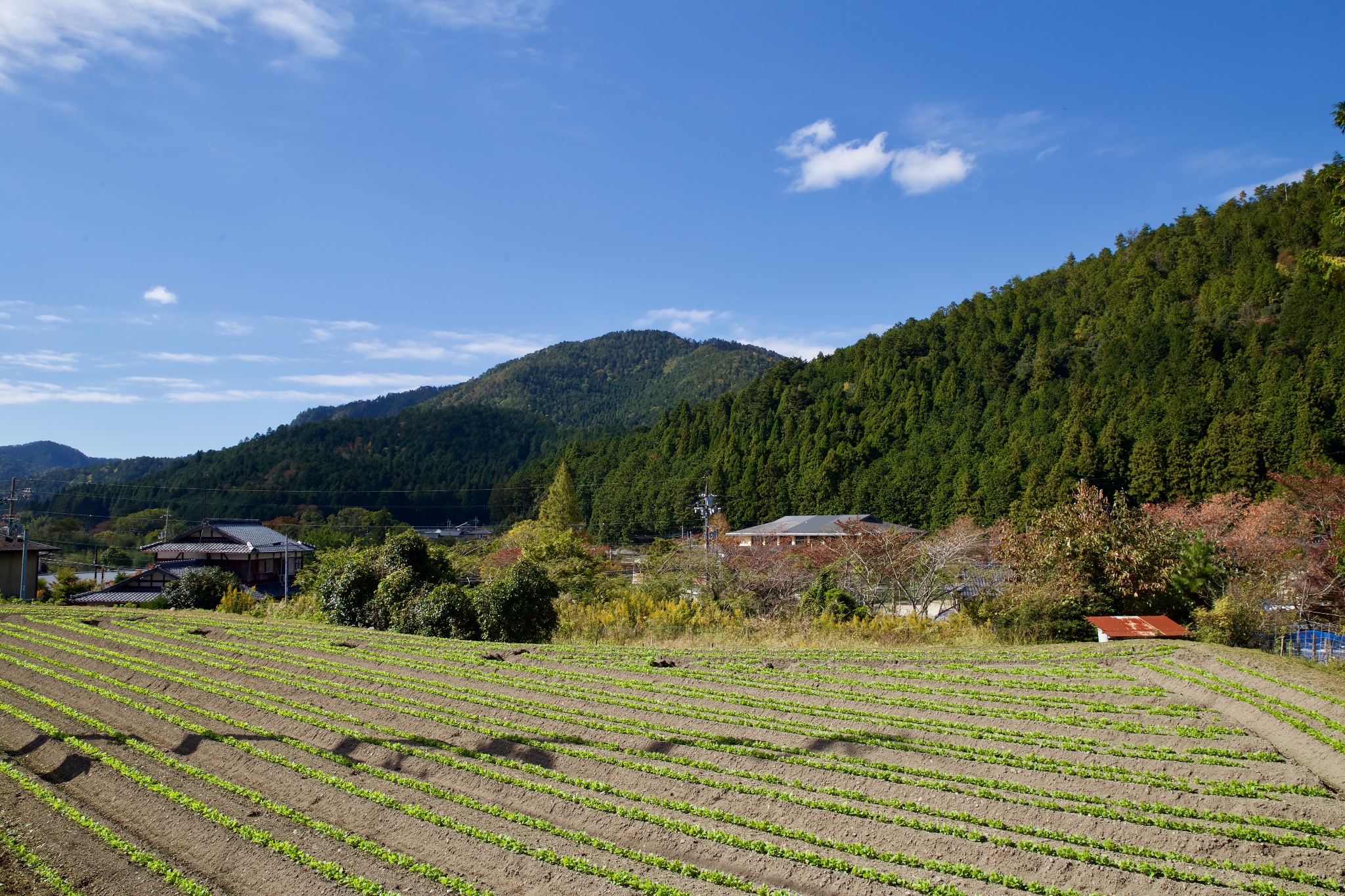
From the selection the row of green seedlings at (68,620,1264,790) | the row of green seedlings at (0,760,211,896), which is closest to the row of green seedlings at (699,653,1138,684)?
the row of green seedlings at (68,620,1264,790)

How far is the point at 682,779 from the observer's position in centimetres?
819

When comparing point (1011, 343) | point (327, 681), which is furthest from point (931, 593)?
point (1011, 343)

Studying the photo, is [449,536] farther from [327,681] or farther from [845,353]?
[327,681]

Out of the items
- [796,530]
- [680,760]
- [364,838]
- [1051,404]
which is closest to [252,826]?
[364,838]

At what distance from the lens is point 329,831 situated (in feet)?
22.6

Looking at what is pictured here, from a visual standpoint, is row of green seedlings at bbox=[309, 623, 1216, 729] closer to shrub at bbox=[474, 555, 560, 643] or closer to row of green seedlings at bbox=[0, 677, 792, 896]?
shrub at bbox=[474, 555, 560, 643]

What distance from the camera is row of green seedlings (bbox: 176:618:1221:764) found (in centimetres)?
872

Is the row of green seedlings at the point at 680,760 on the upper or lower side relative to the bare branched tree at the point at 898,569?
lower

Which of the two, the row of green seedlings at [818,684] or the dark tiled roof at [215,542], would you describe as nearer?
the row of green seedlings at [818,684]

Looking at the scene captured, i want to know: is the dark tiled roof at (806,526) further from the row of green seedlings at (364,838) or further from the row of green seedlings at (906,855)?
the row of green seedlings at (906,855)

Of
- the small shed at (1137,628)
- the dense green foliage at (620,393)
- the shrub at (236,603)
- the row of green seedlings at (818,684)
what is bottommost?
the shrub at (236,603)

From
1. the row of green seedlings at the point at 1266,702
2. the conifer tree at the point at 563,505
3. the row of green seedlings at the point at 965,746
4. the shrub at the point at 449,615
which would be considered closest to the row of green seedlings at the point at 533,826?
the row of green seedlings at the point at 965,746

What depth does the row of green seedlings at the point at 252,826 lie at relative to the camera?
19.6 feet

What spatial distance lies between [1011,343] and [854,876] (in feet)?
261
